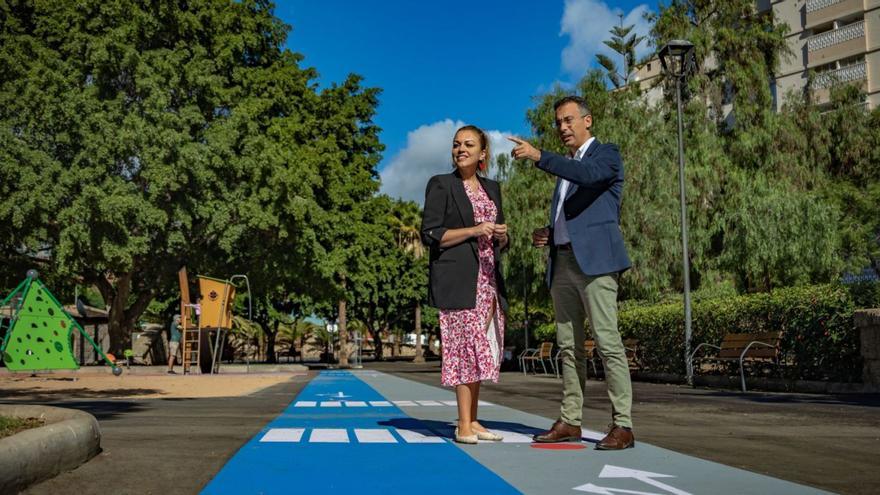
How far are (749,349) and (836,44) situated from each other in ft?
133

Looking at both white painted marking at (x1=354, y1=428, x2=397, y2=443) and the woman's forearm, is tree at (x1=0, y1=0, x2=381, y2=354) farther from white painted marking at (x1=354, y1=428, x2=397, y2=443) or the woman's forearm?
the woman's forearm

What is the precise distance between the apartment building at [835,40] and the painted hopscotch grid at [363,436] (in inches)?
1699

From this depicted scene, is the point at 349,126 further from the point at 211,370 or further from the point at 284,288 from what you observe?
the point at 211,370

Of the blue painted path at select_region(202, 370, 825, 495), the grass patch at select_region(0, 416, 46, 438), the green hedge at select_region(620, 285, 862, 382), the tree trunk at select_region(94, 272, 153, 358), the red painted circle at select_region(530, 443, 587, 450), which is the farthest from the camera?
the tree trunk at select_region(94, 272, 153, 358)

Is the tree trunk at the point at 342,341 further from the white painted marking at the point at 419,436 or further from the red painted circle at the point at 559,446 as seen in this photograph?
the red painted circle at the point at 559,446

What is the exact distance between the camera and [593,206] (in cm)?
561

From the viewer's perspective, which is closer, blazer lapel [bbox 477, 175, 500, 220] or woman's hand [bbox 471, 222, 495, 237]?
woman's hand [bbox 471, 222, 495, 237]

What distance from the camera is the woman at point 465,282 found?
18.5ft

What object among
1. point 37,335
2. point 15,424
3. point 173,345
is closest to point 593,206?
point 15,424

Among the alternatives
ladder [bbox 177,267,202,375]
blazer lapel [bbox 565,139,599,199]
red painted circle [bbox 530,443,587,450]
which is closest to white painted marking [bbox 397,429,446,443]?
red painted circle [bbox 530,443,587,450]

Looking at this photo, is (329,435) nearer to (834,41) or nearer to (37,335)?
(37,335)

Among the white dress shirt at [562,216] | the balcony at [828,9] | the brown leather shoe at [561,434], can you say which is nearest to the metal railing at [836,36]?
the balcony at [828,9]

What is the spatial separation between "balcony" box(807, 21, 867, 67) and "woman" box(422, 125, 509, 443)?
4916cm

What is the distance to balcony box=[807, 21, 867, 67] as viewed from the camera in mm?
48312
